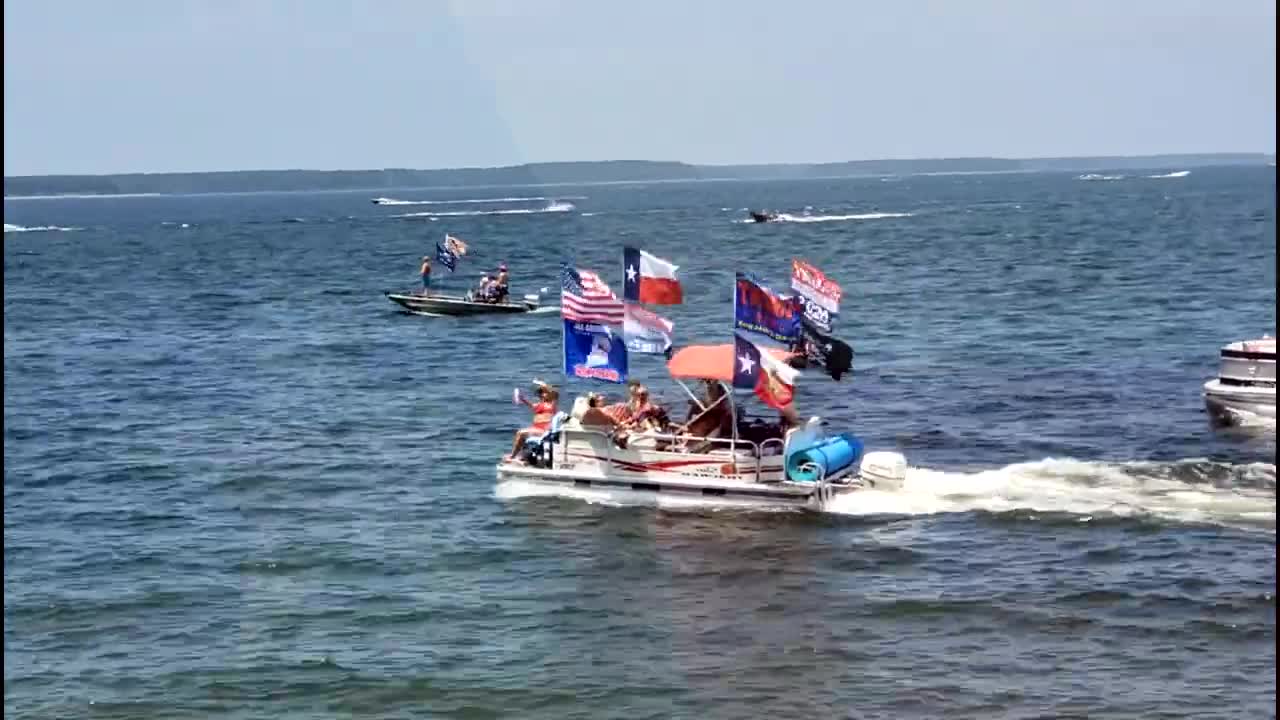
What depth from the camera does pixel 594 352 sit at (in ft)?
99.8

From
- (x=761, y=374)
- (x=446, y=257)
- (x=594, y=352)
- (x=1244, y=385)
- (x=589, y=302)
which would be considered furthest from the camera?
(x=446, y=257)

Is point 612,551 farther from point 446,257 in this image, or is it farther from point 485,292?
point 485,292

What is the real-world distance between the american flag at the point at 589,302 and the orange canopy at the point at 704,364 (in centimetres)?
140

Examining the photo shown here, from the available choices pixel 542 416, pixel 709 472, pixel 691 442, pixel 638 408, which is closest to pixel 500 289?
pixel 542 416

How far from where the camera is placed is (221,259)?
389 ft

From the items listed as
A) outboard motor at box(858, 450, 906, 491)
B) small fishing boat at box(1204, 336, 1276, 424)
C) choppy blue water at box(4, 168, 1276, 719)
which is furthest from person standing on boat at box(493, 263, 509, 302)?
Result: outboard motor at box(858, 450, 906, 491)

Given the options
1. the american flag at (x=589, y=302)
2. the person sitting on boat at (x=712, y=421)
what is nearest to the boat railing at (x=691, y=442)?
the person sitting on boat at (x=712, y=421)

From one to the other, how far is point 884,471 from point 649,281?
5.45 m

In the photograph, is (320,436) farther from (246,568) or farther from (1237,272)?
(1237,272)

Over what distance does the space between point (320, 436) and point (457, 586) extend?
582 inches

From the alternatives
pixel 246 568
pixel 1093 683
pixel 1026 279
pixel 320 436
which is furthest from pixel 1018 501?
pixel 1026 279

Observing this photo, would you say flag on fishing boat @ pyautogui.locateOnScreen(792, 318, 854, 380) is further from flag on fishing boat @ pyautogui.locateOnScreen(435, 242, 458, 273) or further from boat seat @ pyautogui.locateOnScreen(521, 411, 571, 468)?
flag on fishing boat @ pyautogui.locateOnScreen(435, 242, 458, 273)

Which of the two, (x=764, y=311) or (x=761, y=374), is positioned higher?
(x=764, y=311)

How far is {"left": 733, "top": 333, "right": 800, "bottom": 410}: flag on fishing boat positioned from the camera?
2812cm
